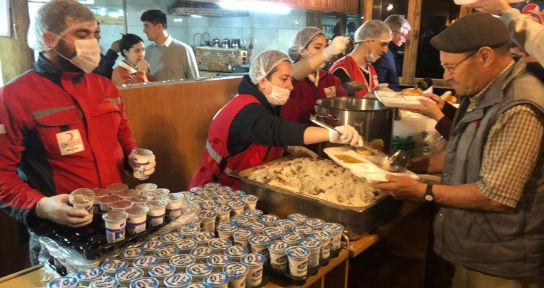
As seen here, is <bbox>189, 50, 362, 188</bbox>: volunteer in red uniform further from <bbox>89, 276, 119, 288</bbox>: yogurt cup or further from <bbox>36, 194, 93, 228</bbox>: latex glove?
<bbox>89, 276, 119, 288</bbox>: yogurt cup

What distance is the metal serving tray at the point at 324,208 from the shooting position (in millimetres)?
1390

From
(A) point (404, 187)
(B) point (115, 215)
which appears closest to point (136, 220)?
(B) point (115, 215)

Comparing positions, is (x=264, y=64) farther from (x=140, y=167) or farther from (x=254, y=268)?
(x=254, y=268)

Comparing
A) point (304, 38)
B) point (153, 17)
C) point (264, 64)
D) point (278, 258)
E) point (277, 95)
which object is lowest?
point (278, 258)

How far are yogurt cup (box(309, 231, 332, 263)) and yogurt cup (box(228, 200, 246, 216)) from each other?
0.96 feet

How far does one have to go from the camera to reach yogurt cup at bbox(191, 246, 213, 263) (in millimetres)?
1114

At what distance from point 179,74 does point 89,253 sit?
2415 mm

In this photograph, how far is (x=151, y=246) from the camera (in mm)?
1163

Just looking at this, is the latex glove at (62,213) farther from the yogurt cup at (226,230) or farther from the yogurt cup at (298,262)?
the yogurt cup at (298,262)

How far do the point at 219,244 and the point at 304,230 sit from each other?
0.28 metres

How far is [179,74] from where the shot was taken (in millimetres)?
3328

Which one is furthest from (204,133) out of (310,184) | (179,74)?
(310,184)

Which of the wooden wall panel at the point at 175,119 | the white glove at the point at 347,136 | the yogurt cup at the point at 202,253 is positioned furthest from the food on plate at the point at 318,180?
the wooden wall panel at the point at 175,119

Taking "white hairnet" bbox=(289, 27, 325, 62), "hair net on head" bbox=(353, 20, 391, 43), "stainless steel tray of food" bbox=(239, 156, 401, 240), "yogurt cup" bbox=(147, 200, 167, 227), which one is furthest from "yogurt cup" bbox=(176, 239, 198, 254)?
"hair net on head" bbox=(353, 20, 391, 43)
